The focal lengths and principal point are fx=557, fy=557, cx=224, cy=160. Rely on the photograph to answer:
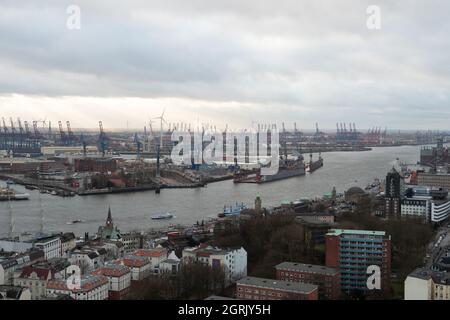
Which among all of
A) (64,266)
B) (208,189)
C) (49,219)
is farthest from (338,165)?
(64,266)

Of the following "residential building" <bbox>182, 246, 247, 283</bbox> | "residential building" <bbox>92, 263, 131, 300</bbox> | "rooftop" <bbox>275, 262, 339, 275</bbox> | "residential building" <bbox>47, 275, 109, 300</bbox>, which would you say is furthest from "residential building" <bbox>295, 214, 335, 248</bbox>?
"residential building" <bbox>47, 275, 109, 300</bbox>

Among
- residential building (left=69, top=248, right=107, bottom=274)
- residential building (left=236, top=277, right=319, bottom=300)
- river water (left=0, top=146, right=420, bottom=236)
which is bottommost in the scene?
river water (left=0, top=146, right=420, bottom=236)

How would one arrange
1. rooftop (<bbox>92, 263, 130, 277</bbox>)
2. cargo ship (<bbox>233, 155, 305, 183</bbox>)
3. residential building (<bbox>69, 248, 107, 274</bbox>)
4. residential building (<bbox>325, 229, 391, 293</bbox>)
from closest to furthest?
1. rooftop (<bbox>92, 263, 130, 277</bbox>)
2. residential building (<bbox>325, 229, 391, 293</bbox>)
3. residential building (<bbox>69, 248, 107, 274</bbox>)
4. cargo ship (<bbox>233, 155, 305, 183</bbox>)

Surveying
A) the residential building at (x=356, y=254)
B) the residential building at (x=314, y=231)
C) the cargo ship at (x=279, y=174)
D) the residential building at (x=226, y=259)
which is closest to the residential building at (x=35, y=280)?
the residential building at (x=226, y=259)

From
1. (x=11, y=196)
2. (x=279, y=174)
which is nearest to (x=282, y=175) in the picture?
(x=279, y=174)

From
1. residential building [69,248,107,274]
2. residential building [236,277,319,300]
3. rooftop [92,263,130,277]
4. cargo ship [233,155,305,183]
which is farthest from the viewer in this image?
cargo ship [233,155,305,183]

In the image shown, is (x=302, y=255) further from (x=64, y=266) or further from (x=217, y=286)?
(x=64, y=266)

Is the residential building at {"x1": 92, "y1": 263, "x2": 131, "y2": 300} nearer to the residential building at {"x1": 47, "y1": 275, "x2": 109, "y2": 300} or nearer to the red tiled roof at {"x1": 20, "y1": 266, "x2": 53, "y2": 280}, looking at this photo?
the residential building at {"x1": 47, "y1": 275, "x2": 109, "y2": 300}
